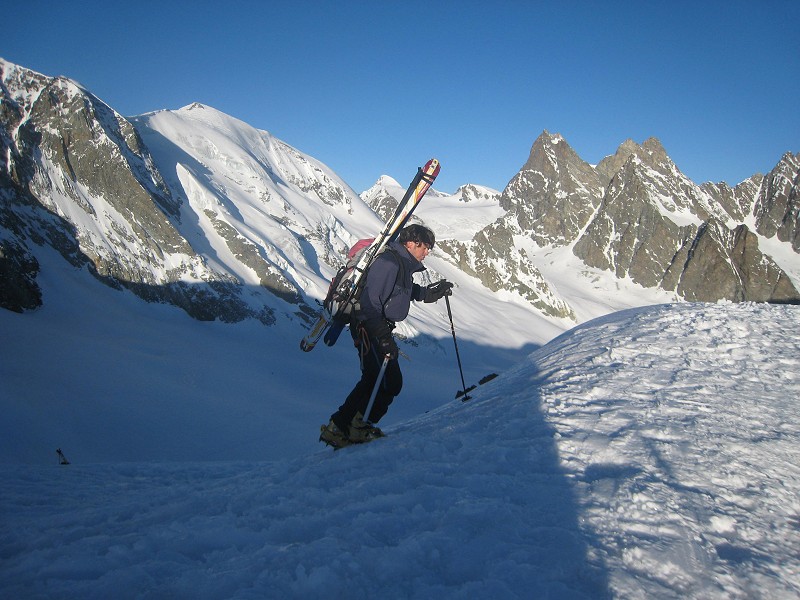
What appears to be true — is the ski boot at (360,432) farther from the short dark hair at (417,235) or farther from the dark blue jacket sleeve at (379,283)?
the short dark hair at (417,235)

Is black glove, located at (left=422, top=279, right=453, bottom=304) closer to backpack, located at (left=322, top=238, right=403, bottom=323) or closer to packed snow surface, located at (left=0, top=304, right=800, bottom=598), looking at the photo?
backpack, located at (left=322, top=238, right=403, bottom=323)

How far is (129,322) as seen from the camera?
3600 centimetres

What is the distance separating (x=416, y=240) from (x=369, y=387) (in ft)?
6.98

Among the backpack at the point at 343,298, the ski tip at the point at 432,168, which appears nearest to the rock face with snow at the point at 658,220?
the ski tip at the point at 432,168

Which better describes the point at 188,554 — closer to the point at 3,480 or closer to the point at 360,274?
the point at 360,274

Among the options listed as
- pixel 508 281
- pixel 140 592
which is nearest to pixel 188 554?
pixel 140 592

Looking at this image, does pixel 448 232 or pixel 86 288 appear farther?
pixel 448 232

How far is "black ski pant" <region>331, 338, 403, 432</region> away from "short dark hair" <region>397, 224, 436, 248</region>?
1.53 m

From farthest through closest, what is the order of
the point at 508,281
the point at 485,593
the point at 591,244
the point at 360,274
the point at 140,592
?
the point at 591,244 < the point at 508,281 < the point at 360,274 < the point at 140,592 < the point at 485,593

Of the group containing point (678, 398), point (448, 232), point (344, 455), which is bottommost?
point (344, 455)

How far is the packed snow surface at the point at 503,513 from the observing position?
2.91 meters

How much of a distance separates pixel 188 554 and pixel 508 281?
128 meters

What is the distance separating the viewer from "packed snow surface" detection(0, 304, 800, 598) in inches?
115

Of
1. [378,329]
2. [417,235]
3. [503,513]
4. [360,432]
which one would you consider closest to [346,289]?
[378,329]
